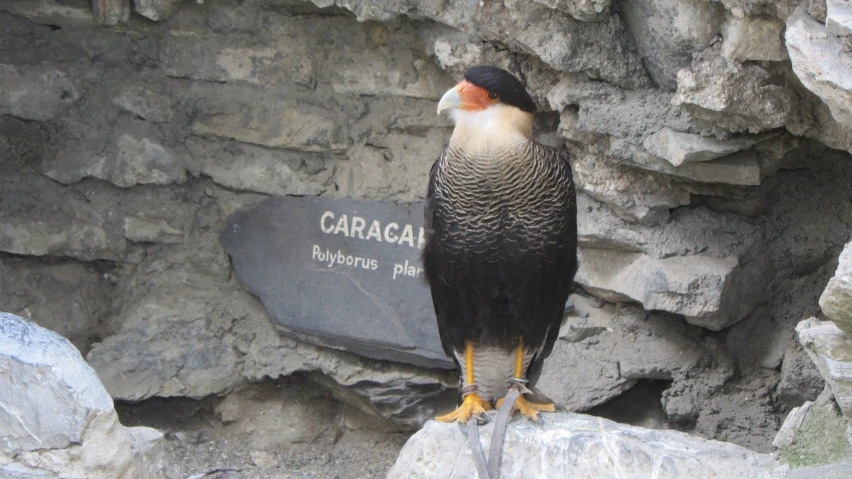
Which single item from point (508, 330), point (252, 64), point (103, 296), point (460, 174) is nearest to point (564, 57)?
point (460, 174)

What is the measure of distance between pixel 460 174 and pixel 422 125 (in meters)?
1.16

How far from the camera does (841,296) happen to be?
6.70ft

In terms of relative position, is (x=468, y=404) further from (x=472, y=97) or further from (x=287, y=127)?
(x=287, y=127)

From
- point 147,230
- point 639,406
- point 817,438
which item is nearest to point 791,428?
point 817,438

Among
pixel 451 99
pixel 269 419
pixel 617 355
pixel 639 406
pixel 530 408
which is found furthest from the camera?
pixel 269 419

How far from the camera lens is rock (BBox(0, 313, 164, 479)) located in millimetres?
2416

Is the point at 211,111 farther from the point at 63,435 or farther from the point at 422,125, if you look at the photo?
the point at 63,435

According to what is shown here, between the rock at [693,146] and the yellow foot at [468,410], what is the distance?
3.29ft

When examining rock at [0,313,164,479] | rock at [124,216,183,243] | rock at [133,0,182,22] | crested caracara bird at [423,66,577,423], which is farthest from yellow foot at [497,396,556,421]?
rock at [133,0,182,22]

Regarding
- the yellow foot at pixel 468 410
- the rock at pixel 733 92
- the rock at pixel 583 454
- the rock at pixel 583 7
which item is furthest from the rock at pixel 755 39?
the yellow foot at pixel 468 410

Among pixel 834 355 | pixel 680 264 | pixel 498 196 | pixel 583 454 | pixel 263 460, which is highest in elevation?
pixel 498 196

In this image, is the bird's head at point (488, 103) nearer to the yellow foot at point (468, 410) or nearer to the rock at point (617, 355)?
the yellow foot at point (468, 410)

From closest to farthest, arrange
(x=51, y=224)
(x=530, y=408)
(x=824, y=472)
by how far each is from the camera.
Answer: (x=824, y=472) → (x=530, y=408) → (x=51, y=224)

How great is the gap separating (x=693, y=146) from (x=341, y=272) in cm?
158
